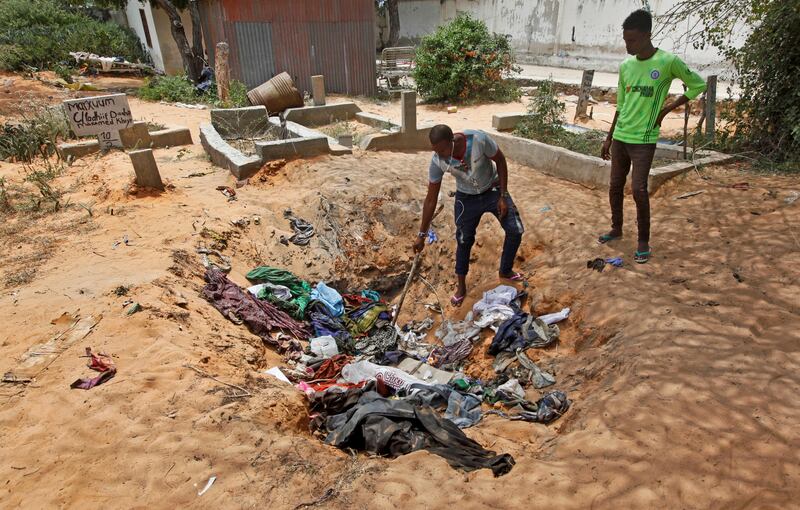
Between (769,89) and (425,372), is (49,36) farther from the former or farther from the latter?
(769,89)

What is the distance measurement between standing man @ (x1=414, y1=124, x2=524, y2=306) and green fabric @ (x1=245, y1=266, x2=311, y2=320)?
4.98 ft

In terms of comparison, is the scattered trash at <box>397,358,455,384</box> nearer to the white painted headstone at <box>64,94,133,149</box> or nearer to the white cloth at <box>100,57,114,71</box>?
the white painted headstone at <box>64,94,133,149</box>

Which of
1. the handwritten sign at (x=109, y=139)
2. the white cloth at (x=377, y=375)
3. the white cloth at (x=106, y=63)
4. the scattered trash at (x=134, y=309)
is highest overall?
the white cloth at (x=106, y=63)

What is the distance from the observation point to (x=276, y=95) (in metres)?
11.0

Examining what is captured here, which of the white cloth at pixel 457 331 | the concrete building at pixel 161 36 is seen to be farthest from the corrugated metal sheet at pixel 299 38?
the white cloth at pixel 457 331

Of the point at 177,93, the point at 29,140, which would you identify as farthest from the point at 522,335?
the point at 177,93

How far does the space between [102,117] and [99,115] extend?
5cm

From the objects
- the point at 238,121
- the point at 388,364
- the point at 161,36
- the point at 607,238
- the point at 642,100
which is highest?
the point at 161,36

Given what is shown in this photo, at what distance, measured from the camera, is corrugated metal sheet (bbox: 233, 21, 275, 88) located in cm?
1260

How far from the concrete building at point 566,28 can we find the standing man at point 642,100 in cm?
1196

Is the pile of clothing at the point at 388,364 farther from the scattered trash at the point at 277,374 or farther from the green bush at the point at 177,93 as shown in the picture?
the green bush at the point at 177,93

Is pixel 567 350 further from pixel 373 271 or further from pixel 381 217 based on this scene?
pixel 381 217

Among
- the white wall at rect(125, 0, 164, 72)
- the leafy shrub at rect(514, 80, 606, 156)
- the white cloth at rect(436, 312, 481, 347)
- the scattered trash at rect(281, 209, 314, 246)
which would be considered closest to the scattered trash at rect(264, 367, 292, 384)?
the white cloth at rect(436, 312, 481, 347)

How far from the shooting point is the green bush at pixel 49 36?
17.3 m
